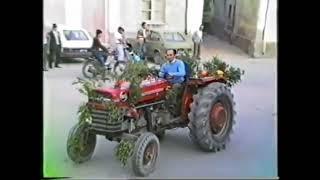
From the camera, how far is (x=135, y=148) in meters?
3.74

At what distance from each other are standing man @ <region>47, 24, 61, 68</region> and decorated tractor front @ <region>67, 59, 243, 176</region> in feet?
0.83

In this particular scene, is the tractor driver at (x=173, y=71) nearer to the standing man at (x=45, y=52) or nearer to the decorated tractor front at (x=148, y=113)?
the decorated tractor front at (x=148, y=113)

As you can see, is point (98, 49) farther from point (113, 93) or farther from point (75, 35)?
point (113, 93)

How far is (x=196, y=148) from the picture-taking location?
4070 millimetres

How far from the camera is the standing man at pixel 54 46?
3.94m

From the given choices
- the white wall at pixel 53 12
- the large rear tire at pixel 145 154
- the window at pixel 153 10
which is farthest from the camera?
the window at pixel 153 10

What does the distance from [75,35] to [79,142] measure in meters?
0.72

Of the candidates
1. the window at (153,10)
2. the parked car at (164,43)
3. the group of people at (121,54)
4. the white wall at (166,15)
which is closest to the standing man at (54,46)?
the group of people at (121,54)

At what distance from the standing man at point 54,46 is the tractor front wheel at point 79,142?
18.0 inches

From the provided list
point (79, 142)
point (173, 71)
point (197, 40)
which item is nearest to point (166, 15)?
point (197, 40)

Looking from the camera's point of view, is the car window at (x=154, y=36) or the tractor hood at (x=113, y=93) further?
the car window at (x=154, y=36)
